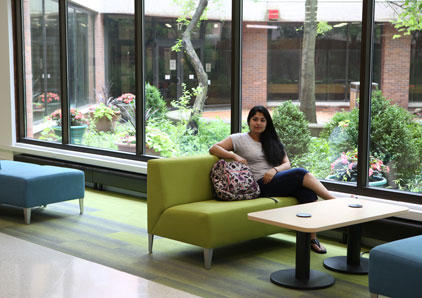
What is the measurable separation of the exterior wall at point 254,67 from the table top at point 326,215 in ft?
6.11

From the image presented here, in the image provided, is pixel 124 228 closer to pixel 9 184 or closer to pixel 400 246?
pixel 9 184

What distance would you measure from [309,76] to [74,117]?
166 inches

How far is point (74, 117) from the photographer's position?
29.6 feet

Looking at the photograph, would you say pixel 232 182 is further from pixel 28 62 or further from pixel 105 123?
pixel 28 62

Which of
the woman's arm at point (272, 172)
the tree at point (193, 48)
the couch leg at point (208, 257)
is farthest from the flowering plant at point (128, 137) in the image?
the couch leg at point (208, 257)

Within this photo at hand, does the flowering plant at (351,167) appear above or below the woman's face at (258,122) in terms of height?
below

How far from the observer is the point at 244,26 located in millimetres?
6609

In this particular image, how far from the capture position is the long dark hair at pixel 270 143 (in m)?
5.65

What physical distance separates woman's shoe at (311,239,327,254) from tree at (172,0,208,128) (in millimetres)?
2462

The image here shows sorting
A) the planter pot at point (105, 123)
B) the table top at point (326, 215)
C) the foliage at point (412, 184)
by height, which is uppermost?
the planter pot at point (105, 123)

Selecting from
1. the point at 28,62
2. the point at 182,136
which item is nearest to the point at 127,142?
the point at 182,136

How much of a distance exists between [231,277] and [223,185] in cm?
95

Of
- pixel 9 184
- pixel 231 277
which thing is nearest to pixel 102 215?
pixel 9 184

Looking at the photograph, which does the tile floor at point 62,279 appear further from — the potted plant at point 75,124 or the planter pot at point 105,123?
the potted plant at point 75,124
